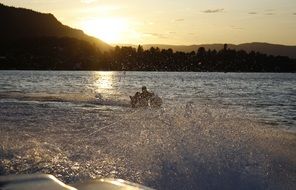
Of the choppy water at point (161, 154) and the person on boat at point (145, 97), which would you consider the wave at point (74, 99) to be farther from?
the choppy water at point (161, 154)

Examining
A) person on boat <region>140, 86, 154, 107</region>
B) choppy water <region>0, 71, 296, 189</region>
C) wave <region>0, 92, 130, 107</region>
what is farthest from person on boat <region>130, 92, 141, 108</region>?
choppy water <region>0, 71, 296, 189</region>

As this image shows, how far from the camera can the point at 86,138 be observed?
15.3 metres

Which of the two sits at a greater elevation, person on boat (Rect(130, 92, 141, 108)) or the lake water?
person on boat (Rect(130, 92, 141, 108))

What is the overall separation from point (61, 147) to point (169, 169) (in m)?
3.84

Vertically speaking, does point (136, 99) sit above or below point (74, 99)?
above

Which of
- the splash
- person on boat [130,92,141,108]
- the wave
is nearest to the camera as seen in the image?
the splash

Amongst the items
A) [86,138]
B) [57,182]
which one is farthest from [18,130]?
[57,182]

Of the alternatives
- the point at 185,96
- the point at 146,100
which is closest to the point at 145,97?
the point at 146,100

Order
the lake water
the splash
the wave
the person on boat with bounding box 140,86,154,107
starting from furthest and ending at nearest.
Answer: the wave → the lake water → the person on boat with bounding box 140,86,154,107 → the splash

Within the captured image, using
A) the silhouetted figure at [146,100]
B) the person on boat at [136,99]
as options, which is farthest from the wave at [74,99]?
the silhouetted figure at [146,100]

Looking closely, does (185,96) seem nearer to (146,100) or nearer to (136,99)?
(136,99)

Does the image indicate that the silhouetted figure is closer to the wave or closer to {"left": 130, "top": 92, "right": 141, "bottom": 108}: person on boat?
{"left": 130, "top": 92, "right": 141, "bottom": 108}: person on boat

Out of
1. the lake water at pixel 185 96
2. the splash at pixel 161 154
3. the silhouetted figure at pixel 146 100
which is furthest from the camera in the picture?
the lake water at pixel 185 96

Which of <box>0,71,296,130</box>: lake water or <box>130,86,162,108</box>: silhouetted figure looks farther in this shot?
<box>0,71,296,130</box>: lake water
